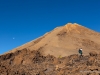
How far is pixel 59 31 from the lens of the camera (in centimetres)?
7500

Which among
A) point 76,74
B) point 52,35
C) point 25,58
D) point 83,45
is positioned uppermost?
point 52,35

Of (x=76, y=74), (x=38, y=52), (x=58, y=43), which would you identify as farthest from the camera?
(x=58, y=43)

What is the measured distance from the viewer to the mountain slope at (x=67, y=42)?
58.6 metres

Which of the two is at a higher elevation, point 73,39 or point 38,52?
point 73,39

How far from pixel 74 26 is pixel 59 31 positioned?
6013 millimetres

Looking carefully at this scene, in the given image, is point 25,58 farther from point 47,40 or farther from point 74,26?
point 74,26

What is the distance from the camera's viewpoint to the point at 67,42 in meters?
66.4

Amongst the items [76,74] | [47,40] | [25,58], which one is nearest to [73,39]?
[47,40]

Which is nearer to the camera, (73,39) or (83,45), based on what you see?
(83,45)

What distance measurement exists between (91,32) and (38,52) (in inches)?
1057

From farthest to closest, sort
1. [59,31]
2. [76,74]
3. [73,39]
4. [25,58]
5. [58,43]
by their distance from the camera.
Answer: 1. [59,31]
2. [73,39]
3. [58,43]
4. [25,58]
5. [76,74]

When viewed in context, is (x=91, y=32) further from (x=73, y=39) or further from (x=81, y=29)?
(x=73, y=39)

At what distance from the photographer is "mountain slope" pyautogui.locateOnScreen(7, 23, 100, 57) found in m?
58.6

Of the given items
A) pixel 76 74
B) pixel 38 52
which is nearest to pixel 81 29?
pixel 38 52
